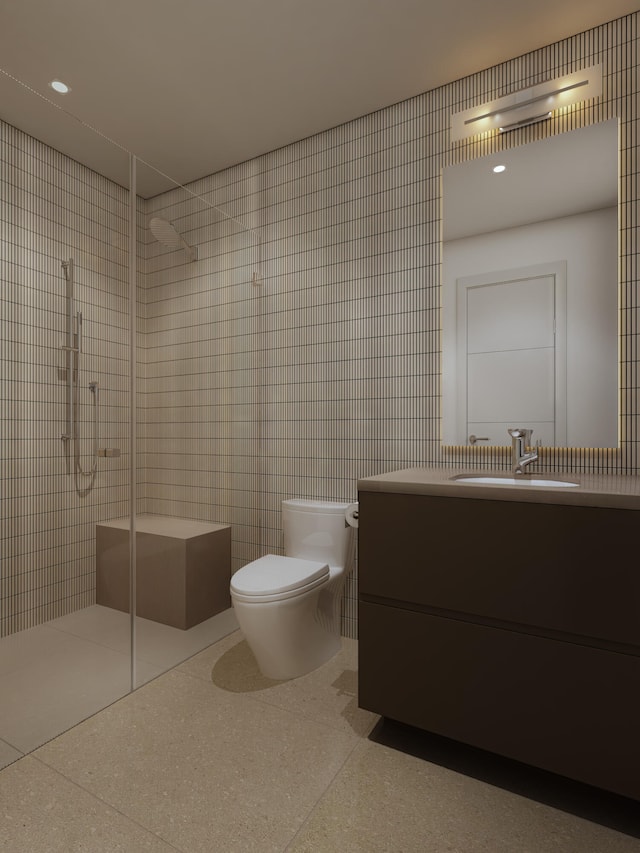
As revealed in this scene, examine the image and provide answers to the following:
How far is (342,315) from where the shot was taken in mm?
2338

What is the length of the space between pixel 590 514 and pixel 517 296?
3.32 ft

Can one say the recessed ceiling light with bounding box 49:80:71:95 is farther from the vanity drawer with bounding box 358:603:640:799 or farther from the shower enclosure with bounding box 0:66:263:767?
the vanity drawer with bounding box 358:603:640:799

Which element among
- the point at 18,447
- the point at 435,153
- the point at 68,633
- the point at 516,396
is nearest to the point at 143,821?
the point at 68,633

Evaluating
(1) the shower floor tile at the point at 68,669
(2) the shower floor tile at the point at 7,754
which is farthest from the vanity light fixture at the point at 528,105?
(2) the shower floor tile at the point at 7,754

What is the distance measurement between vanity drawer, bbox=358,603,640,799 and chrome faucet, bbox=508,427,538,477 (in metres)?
0.66

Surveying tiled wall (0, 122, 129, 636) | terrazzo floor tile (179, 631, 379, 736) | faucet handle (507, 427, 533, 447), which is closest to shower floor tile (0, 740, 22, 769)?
tiled wall (0, 122, 129, 636)

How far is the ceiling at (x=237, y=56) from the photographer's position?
1696 millimetres

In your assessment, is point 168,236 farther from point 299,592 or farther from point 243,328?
point 299,592

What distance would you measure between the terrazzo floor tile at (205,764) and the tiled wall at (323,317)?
708 millimetres

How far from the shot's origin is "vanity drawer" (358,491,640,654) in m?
1.20

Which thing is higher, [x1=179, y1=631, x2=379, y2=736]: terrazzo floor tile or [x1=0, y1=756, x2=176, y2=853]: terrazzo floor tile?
[x1=0, y1=756, x2=176, y2=853]: terrazzo floor tile

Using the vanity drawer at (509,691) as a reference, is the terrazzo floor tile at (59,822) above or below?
below

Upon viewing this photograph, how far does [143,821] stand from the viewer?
1231mm

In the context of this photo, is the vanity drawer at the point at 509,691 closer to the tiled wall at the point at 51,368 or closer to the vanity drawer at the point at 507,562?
the vanity drawer at the point at 507,562
